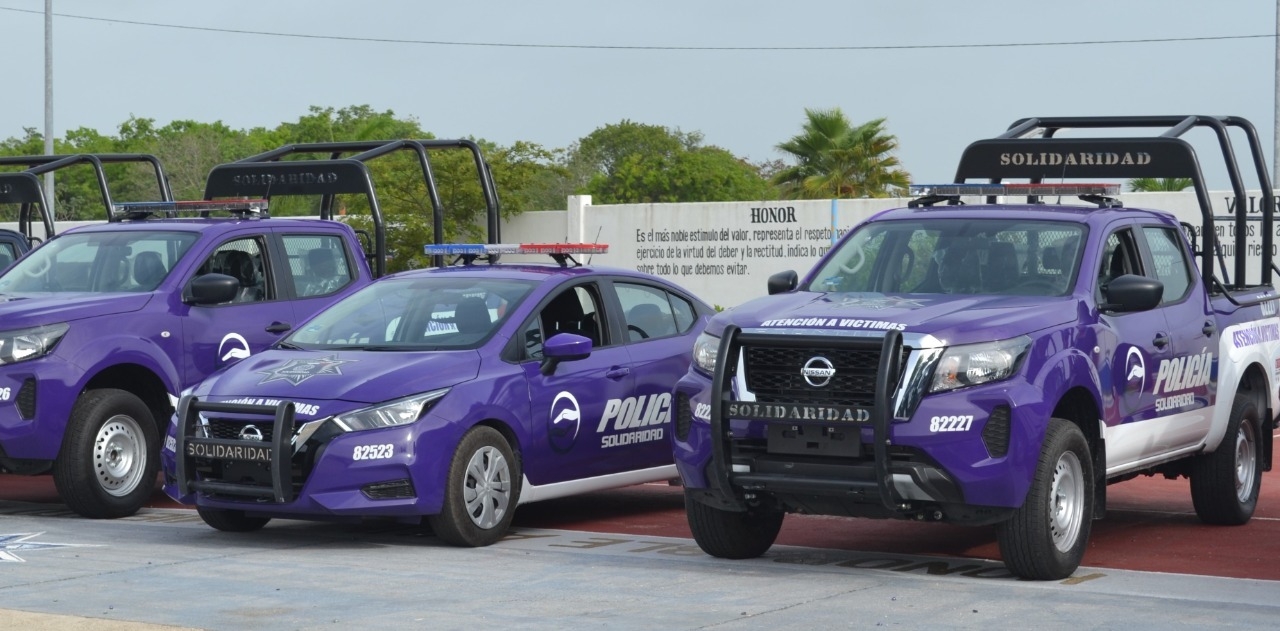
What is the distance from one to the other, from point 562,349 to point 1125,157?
4.19 metres

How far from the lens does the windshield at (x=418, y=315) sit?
10320mm

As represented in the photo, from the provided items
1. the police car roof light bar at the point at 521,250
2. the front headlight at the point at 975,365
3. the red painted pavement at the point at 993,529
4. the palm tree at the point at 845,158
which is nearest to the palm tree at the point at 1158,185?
the palm tree at the point at 845,158

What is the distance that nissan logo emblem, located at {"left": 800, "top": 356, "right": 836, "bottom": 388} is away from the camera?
27.2 feet

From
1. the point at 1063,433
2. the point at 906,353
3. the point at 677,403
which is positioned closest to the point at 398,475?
the point at 677,403

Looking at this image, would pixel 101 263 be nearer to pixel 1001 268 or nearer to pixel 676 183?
pixel 1001 268

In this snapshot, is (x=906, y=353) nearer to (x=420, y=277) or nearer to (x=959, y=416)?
(x=959, y=416)

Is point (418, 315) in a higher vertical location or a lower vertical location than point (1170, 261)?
lower

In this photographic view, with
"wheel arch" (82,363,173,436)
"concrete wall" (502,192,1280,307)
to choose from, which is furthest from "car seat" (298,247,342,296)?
"concrete wall" (502,192,1280,307)

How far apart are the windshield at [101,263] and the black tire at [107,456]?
2.98 ft

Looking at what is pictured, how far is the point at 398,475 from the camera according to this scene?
930cm

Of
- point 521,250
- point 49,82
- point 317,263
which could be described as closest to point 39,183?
point 317,263

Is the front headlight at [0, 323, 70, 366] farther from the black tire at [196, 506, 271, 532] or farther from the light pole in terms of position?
the light pole

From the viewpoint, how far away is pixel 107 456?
1116 centimetres

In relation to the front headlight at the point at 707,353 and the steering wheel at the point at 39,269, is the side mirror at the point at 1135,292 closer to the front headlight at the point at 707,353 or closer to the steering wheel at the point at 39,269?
the front headlight at the point at 707,353
